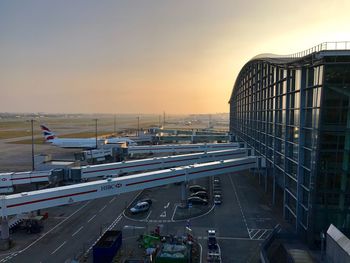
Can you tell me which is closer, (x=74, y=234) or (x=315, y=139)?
(x=315, y=139)

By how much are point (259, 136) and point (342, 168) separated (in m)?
32.2

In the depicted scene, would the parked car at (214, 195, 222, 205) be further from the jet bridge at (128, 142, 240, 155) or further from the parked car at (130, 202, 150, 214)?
the jet bridge at (128, 142, 240, 155)

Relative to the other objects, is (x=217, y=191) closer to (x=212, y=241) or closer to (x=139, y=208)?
(x=139, y=208)

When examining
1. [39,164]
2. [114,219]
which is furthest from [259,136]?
[39,164]

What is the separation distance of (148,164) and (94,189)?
75.1 feet

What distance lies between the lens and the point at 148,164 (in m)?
60.0

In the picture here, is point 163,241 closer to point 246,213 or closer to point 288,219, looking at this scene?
point 246,213

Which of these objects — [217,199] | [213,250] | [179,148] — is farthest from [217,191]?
[179,148]

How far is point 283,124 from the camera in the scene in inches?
1815

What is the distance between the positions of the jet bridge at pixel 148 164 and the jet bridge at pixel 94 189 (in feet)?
41.7

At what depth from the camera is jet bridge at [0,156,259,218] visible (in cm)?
3202

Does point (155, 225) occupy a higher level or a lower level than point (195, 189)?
lower

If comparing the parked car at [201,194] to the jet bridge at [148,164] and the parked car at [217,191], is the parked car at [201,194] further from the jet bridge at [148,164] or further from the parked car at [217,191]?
the jet bridge at [148,164]

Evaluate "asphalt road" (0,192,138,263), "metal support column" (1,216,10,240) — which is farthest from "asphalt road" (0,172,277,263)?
"metal support column" (1,216,10,240)
